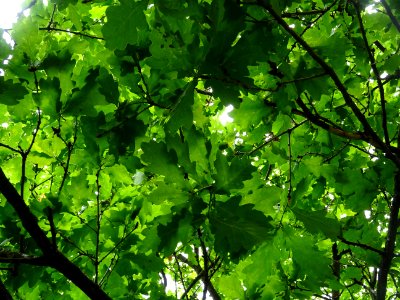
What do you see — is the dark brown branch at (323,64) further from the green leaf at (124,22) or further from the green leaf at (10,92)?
the green leaf at (10,92)

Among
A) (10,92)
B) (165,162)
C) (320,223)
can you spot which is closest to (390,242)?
(320,223)


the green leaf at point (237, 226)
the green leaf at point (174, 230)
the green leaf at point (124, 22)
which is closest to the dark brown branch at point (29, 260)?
the green leaf at point (174, 230)

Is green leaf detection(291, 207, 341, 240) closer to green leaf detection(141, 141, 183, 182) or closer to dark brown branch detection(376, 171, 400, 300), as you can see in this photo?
green leaf detection(141, 141, 183, 182)

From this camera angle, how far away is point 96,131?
1.34 meters

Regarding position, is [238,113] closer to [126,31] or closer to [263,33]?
[263,33]

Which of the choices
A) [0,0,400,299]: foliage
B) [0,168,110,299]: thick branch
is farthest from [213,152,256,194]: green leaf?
[0,168,110,299]: thick branch

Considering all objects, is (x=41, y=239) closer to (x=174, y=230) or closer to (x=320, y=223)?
(x=174, y=230)

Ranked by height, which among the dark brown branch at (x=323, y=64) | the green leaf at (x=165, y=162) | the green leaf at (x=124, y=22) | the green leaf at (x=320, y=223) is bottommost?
the green leaf at (x=320, y=223)

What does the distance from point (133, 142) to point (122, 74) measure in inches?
9.0

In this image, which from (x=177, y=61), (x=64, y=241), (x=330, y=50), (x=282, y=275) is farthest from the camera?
(x=282, y=275)

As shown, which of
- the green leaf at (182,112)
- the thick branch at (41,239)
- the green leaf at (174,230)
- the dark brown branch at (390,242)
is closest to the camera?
the green leaf at (182,112)

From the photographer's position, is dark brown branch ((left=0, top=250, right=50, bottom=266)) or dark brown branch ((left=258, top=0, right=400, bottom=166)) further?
dark brown branch ((left=0, top=250, right=50, bottom=266))

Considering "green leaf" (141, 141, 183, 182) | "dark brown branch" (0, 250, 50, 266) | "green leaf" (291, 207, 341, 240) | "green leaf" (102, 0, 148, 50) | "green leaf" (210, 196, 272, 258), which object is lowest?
"green leaf" (210, 196, 272, 258)

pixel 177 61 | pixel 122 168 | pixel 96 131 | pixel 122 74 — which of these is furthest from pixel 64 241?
pixel 177 61
